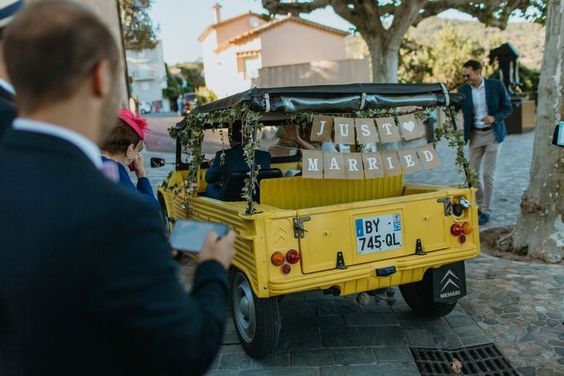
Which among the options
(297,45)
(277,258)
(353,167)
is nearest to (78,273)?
(277,258)

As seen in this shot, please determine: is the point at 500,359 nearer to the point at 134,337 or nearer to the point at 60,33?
the point at 134,337

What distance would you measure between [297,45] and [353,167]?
35.3m

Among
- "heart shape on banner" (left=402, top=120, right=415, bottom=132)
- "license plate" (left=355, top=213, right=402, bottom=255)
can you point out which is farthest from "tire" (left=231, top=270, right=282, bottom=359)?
"heart shape on banner" (left=402, top=120, right=415, bottom=132)

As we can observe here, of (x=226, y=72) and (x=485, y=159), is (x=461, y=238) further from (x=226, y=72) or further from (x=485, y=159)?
(x=226, y=72)

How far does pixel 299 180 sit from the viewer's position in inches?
165

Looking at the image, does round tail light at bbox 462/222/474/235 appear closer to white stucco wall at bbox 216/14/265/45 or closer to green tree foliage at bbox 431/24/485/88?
green tree foliage at bbox 431/24/485/88

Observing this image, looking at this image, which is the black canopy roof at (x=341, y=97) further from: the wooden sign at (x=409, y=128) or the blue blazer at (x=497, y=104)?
the blue blazer at (x=497, y=104)

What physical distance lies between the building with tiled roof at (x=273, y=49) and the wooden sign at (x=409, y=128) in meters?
29.9

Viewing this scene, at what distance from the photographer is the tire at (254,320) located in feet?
11.9

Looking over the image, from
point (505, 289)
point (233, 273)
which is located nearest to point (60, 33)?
point (233, 273)

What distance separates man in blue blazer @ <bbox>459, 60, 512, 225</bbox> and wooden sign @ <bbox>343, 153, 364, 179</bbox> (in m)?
3.92

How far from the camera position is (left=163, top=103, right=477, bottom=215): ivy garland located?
12.0 ft

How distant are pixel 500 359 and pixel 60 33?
3586 mm

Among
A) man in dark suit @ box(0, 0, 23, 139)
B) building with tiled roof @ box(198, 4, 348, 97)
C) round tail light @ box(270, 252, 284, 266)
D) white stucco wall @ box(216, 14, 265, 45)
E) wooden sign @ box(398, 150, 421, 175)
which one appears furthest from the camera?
white stucco wall @ box(216, 14, 265, 45)
